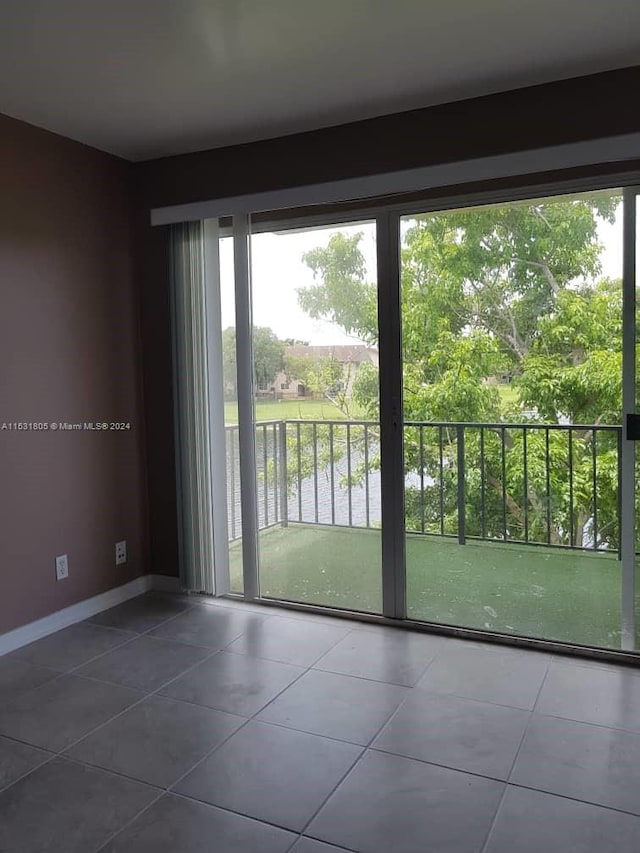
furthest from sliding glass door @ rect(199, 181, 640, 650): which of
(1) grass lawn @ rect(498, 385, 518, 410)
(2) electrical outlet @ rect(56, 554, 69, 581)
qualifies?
(2) electrical outlet @ rect(56, 554, 69, 581)

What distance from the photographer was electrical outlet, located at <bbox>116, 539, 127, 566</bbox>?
3.40 m

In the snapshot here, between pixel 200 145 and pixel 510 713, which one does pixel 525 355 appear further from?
pixel 200 145

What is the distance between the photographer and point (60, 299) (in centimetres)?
304

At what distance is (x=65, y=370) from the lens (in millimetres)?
3076

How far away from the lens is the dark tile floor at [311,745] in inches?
66.1

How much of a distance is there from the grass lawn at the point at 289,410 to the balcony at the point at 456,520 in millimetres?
36

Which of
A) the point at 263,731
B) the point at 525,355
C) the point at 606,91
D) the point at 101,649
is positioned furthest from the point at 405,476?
the point at 606,91

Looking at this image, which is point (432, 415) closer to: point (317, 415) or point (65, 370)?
point (317, 415)

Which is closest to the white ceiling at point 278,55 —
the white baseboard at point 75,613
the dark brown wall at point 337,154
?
the dark brown wall at point 337,154

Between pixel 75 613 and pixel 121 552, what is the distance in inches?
15.5

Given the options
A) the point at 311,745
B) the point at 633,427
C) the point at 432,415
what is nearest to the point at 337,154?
the point at 432,415

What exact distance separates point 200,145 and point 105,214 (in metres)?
0.59

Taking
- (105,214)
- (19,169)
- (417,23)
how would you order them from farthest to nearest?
(105,214) → (19,169) → (417,23)

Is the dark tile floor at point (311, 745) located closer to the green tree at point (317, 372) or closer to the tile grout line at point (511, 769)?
the tile grout line at point (511, 769)
